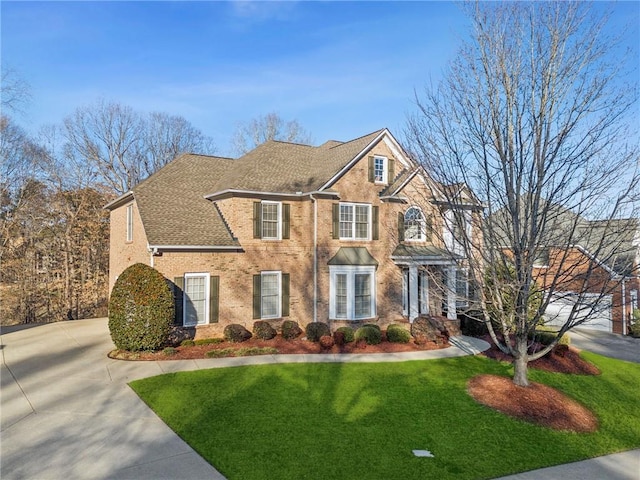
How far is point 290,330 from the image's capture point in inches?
607

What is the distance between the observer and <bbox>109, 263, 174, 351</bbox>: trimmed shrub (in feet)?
40.3

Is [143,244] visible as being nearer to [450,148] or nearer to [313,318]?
[313,318]

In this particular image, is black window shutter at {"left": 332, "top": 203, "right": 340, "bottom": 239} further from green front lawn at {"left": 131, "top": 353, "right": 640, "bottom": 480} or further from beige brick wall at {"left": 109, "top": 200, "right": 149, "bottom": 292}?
beige brick wall at {"left": 109, "top": 200, "right": 149, "bottom": 292}

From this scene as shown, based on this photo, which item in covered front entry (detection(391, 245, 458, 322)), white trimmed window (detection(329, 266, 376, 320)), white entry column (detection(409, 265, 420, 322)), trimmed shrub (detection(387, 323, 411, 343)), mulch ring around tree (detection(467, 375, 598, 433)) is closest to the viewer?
mulch ring around tree (detection(467, 375, 598, 433))

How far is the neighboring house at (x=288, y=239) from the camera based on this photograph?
49.7 feet

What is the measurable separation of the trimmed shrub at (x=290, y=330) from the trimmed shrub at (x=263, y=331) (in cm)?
43

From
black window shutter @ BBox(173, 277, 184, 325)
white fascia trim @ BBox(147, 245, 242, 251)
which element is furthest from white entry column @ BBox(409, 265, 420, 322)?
black window shutter @ BBox(173, 277, 184, 325)

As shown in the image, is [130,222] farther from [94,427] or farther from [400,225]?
[400,225]

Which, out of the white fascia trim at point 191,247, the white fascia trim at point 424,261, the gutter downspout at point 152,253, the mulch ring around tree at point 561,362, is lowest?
the mulch ring around tree at point 561,362

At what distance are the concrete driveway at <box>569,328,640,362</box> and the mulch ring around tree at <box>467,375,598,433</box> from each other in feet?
26.9

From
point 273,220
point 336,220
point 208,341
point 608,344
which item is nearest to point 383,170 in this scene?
point 336,220

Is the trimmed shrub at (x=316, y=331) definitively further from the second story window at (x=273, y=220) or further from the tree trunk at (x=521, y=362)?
the tree trunk at (x=521, y=362)

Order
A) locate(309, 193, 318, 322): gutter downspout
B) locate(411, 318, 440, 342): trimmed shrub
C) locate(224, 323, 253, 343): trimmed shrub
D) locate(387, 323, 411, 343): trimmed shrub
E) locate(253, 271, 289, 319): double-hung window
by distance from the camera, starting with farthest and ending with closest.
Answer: locate(309, 193, 318, 322): gutter downspout → locate(253, 271, 289, 319): double-hung window → locate(411, 318, 440, 342): trimmed shrub → locate(387, 323, 411, 343): trimmed shrub → locate(224, 323, 253, 343): trimmed shrub

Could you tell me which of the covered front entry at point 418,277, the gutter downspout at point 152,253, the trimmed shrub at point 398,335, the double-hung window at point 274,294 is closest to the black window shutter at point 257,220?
the double-hung window at point 274,294
